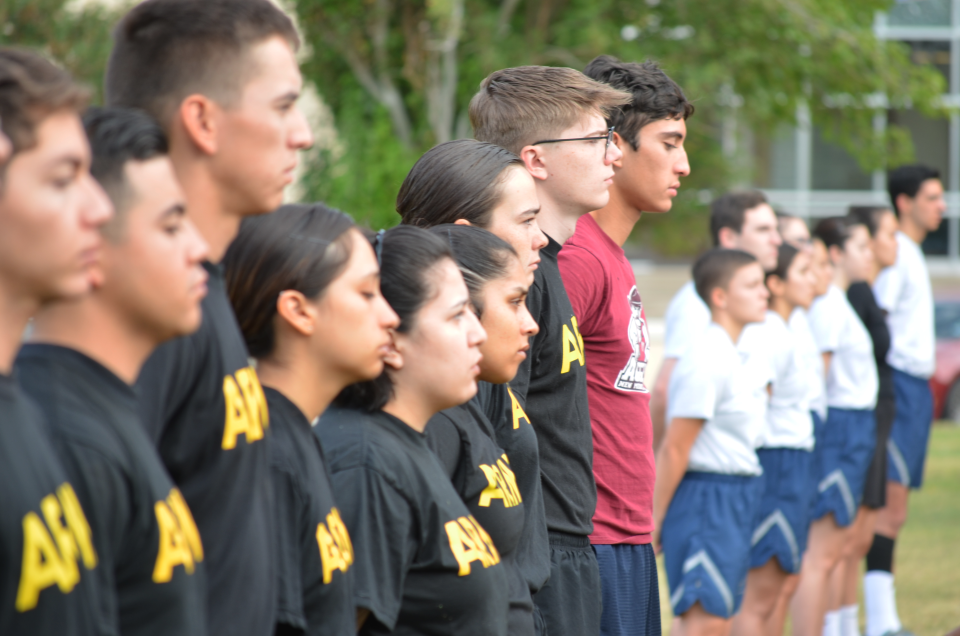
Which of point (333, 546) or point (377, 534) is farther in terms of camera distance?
point (377, 534)

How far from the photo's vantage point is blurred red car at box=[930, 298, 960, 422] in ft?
47.9

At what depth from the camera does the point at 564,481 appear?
2850mm

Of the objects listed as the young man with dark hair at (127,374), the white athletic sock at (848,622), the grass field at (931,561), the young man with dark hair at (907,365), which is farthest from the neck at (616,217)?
the young man with dark hair at (907,365)

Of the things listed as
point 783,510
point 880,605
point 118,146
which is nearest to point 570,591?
point 118,146

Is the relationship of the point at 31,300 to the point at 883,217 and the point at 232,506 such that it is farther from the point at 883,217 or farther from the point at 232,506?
the point at 883,217

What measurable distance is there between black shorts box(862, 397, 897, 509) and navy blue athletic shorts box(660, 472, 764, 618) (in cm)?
224

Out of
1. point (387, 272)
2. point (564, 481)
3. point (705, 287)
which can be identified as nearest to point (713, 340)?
point (705, 287)

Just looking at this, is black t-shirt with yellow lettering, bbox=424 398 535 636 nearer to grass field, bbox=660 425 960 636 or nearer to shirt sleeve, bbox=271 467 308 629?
shirt sleeve, bbox=271 467 308 629

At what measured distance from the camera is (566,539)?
9.39ft

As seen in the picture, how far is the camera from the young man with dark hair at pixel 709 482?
443 centimetres

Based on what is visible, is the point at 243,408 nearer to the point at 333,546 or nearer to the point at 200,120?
the point at 333,546

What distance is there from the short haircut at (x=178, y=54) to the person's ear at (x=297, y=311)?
0.37 meters

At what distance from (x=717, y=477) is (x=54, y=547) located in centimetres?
370

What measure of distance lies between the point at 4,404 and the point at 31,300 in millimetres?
144
